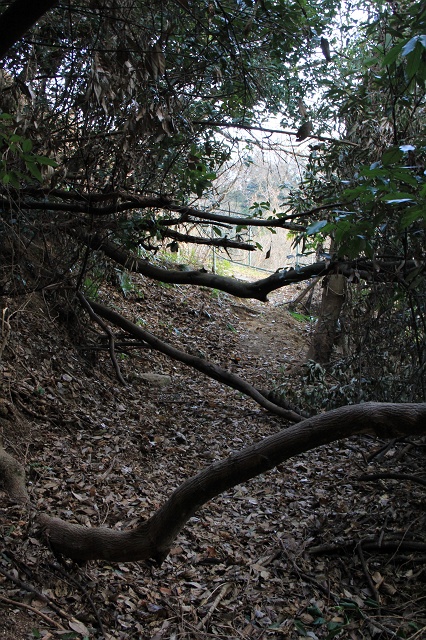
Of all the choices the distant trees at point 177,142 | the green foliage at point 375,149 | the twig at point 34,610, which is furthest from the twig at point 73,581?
the green foliage at point 375,149

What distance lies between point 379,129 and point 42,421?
4106mm

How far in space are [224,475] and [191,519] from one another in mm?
1832

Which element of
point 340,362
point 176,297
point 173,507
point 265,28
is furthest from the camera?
point 176,297

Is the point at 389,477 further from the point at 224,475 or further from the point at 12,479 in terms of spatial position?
the point at 12,479

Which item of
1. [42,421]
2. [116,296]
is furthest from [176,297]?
[42,421]

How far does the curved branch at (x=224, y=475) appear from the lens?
2752mm

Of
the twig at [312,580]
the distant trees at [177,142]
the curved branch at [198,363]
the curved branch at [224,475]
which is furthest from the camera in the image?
the curved branch at [198,363]

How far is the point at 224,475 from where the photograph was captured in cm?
307

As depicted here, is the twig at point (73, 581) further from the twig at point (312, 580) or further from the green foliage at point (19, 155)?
the green foliage at point (19, 155)

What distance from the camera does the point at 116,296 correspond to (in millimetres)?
9609

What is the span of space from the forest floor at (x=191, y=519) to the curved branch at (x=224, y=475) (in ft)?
0.79

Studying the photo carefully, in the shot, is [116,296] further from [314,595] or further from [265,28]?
[314,595]

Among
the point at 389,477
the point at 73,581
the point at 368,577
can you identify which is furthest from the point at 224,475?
the point at 389,477

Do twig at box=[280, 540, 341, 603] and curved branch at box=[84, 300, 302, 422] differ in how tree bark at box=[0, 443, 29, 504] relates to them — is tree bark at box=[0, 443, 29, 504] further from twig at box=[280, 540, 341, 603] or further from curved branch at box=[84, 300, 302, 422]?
curved branch at box=[84, 300, 302, 422]
